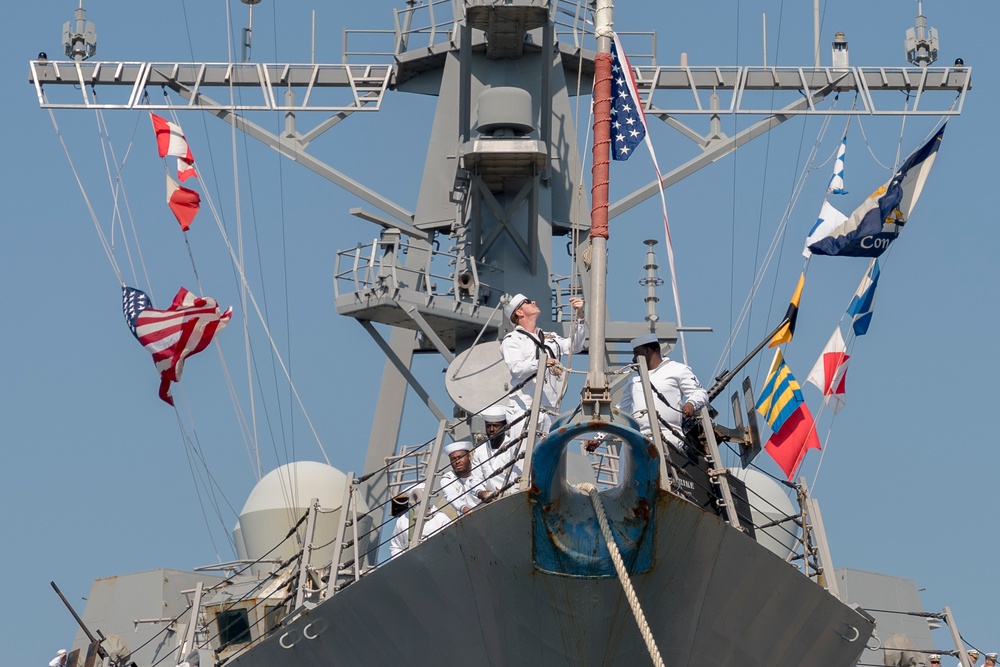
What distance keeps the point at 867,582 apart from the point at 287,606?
638cm

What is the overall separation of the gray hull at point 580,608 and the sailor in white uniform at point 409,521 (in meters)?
0.61

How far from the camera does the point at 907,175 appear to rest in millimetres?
18047

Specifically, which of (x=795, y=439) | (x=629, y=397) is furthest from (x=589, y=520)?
(x=795, y=439)

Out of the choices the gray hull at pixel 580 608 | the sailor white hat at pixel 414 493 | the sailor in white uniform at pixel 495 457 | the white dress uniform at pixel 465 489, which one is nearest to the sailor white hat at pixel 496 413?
the sailor in white uniform at pixel 495 457

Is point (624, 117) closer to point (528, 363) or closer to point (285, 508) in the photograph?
point (528, 363)

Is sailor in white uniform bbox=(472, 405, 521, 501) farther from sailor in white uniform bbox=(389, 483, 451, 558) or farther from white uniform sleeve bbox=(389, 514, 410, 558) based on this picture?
white uniform sleeve bbox=(389, 514, 410, 558)

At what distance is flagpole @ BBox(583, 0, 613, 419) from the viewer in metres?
12.3

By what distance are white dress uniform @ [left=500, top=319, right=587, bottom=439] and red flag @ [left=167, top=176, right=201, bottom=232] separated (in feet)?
20.1

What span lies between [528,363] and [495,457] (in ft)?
2.30

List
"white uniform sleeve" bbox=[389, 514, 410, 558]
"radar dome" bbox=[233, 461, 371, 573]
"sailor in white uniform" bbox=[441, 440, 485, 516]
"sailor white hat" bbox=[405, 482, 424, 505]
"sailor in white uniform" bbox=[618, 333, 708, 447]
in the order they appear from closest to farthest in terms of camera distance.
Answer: "sailor in white uniform" bbox=[441, 440, 485, 516] < "sailor in white uniform" bbox=[618, 333, 708, 447] < "white uniform sleeve" bbox=[389, 514, 410, 558] < "sailor white hat" bbox=[405, 482, 424, 505] < "radar dome" bbox=[233, 461, 371, 573]

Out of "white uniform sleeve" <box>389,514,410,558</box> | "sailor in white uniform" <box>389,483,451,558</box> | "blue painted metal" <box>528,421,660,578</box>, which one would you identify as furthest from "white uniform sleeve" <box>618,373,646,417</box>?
"white uniform sleeve" <box>389,514,410,558</box>

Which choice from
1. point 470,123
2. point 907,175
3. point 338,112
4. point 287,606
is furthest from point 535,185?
point 287,606

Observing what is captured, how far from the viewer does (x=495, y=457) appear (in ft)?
45.6

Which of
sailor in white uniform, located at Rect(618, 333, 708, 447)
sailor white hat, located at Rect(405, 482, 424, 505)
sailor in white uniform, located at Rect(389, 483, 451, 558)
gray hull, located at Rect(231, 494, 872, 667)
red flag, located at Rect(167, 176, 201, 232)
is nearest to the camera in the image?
gray hull, located at Rect(231, 494, 872, 667)
